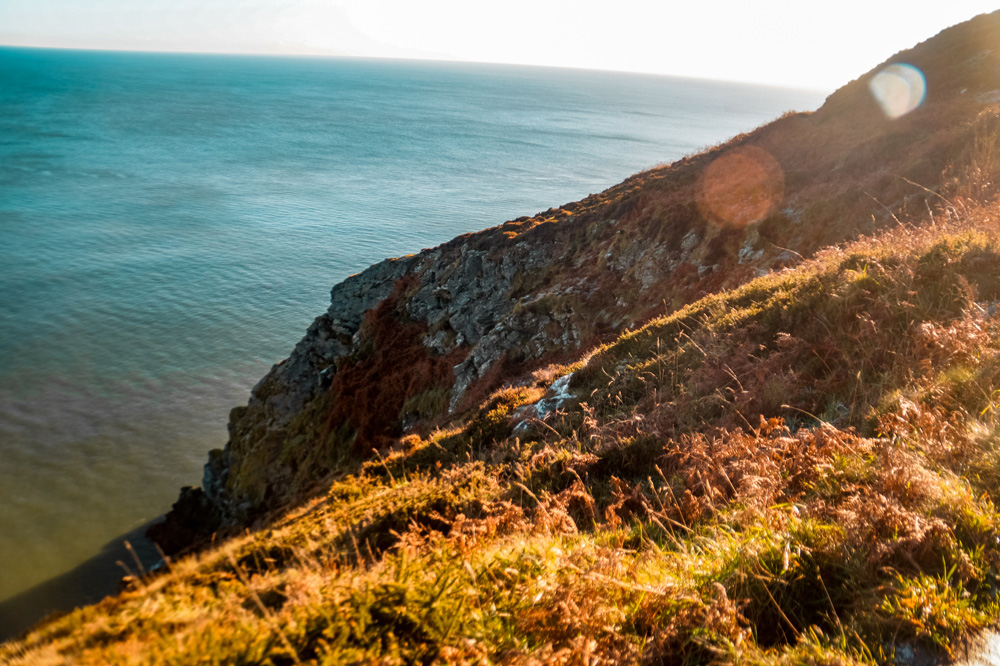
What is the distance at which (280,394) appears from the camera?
97.9 ft

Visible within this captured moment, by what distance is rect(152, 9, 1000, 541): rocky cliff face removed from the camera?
19062 mm

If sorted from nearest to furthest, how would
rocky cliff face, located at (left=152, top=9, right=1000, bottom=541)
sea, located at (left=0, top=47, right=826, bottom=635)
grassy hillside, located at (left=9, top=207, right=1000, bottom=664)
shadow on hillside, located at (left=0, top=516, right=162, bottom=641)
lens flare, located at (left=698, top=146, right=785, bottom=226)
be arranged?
grassy hillside, located at (left=9, top=207, right=1000, bottom=664)
rocky cliff face, located at (left=152, top=9, right=1000, bottom=541)
lens flare, located at (left=698, top=146, right=785, bottom=226)
shadow on hillside, located at (left=0, top=516, right=162, bottom=641)
sea, located at (left=0, top=47, right=826, bottom=635)

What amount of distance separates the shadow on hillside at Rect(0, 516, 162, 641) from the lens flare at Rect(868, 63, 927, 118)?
43.3 metres

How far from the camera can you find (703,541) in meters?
3.75

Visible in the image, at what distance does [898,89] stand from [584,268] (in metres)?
20.0

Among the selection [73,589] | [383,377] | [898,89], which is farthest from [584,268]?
[73,589]

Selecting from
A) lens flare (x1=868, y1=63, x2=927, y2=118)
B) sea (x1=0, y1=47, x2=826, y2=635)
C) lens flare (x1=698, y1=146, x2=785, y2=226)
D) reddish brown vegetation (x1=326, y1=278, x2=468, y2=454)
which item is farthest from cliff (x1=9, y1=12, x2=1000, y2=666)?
reddish brown vegetation (x1=326, y1=278, x2=468, y2=454)

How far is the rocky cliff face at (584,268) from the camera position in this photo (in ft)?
62.5

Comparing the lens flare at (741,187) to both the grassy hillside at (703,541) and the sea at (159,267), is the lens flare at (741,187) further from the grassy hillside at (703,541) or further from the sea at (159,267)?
the sea at (159,267)

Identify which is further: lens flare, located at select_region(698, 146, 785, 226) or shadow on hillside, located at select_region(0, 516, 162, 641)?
shadow on hillside, located at select_region(0, 516, 162, 641)

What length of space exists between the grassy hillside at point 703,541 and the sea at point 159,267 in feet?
7.49

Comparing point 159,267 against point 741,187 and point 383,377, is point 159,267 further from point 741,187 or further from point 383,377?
point 741,187

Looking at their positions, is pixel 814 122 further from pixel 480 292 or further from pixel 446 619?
pixel 446 619

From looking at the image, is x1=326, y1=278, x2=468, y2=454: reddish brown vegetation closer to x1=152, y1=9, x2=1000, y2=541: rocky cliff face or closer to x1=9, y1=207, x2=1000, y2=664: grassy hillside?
x1=152, y1=9, x2=1000, y2=541: rocky cliff face
